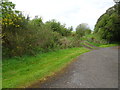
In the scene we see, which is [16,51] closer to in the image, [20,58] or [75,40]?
[20,58]

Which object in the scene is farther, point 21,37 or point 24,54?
point 24,54

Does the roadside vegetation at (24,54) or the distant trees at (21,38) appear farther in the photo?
the distant trees at (21,38)

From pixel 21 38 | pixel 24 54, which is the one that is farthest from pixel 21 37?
pixel 24 54

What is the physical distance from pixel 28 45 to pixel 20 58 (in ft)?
5.25

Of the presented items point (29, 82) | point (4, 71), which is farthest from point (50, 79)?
point (4, 71)

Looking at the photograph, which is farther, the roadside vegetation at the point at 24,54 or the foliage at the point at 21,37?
the foliage at the point at 21,37

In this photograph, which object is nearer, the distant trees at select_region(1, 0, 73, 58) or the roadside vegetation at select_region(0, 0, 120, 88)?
the roadside vegetation at select_region(0, 0, 120, 88)

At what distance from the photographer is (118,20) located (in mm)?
20266

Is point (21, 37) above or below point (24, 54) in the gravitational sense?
above

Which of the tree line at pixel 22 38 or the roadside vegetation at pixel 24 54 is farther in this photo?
the tree line at pixel 22 38

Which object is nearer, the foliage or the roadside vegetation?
the roadside vegetation

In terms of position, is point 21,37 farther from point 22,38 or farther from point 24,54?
point 24,54

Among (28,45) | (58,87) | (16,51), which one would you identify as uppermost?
(28,45)

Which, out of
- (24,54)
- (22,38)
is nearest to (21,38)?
(22,38)
